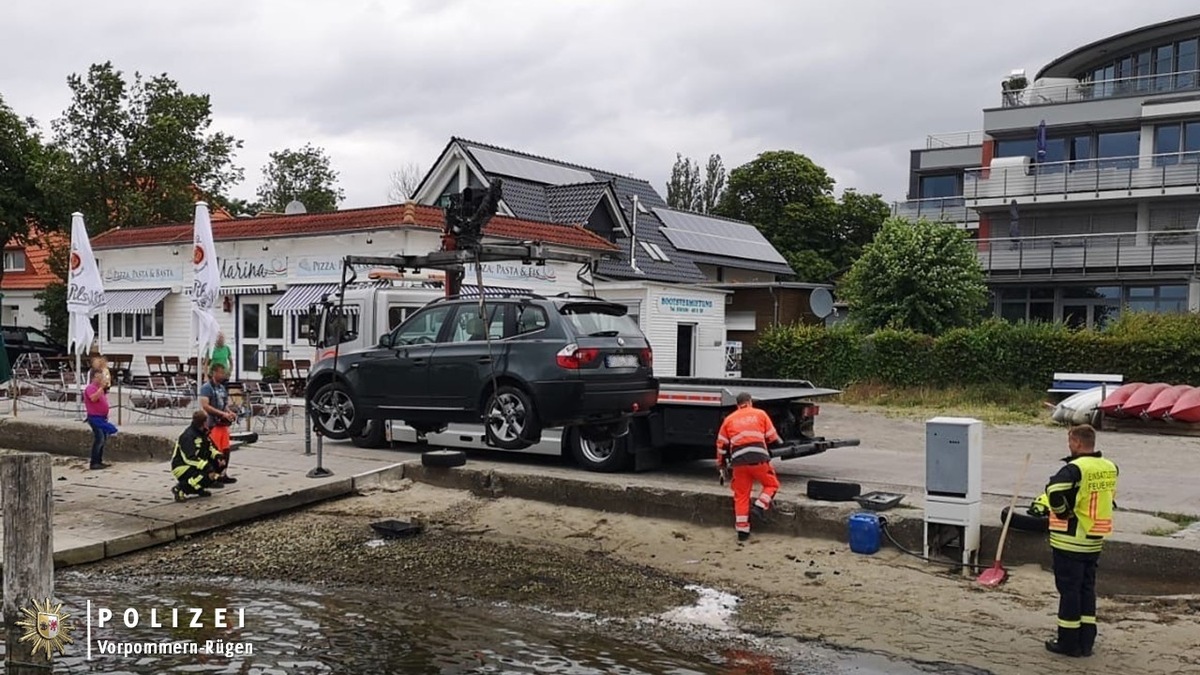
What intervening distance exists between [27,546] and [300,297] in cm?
1410

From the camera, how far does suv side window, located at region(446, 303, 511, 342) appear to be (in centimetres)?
1188

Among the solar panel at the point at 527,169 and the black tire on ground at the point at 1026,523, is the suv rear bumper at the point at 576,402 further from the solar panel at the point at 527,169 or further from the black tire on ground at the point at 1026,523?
the solar panel at the point at 527,169

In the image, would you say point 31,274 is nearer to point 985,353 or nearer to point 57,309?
point 57,309

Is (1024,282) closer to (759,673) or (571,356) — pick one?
(571,356)

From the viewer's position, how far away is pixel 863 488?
1217cm

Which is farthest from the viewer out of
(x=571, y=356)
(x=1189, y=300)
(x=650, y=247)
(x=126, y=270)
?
(x=1189, y=300)

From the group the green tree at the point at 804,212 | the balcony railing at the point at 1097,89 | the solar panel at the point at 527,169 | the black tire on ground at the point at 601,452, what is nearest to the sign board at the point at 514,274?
the solar panel at the point at 527,169

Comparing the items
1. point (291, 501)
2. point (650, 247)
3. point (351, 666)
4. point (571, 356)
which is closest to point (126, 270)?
point (650, 247)

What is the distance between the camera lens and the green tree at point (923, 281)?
94.8ft

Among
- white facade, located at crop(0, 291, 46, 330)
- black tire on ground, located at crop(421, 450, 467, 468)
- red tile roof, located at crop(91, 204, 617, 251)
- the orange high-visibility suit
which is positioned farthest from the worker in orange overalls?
white facade, located at crop(0, 291, 46, 330)

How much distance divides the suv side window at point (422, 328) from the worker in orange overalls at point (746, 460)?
3.67 m

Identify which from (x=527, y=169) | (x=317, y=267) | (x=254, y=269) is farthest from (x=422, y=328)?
(x=527, y=169)

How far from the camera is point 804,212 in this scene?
5469 cm

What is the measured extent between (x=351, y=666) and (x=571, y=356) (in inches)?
164
